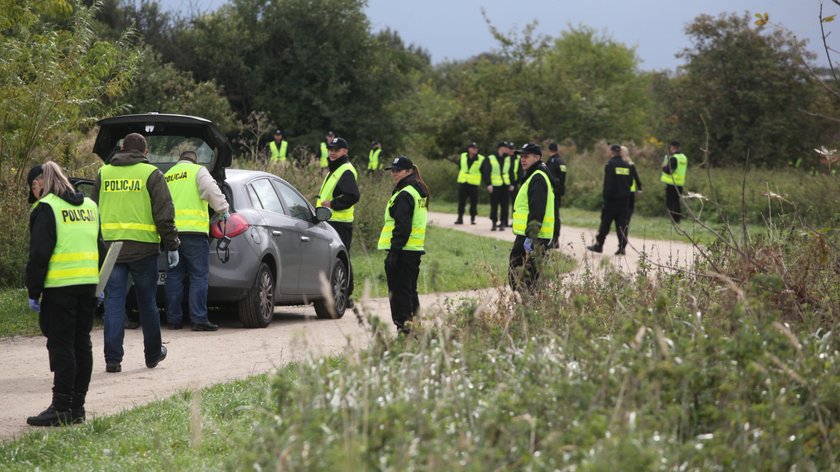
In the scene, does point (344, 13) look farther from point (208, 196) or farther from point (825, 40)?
point (825, 40)

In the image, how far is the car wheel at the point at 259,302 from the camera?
41.0 ft

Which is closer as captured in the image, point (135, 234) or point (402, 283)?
point (135, 234)

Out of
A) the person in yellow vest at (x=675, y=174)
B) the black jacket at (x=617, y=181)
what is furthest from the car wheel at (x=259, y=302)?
the person in yellow vest at (x=675, y=174)

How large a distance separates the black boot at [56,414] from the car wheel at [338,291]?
6012 millimetres

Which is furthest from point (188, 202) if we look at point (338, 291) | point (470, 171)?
point (470, 171)

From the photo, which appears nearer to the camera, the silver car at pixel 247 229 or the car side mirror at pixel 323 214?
the silver car at pixel 247 229

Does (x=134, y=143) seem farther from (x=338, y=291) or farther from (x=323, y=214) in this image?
(x=338, y=291)

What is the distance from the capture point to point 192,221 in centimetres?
1186

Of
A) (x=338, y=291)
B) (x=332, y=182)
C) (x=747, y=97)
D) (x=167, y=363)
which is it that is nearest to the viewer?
(x=167, y=363)

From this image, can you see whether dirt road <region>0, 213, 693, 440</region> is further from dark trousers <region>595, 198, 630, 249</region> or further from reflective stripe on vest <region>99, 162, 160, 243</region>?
dark trousers <region>595, 198, 630, 249</region>

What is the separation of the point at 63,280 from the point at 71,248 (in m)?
0.24

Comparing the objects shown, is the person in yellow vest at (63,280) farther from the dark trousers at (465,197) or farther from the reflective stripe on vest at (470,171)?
the dark trousers at (465,197)

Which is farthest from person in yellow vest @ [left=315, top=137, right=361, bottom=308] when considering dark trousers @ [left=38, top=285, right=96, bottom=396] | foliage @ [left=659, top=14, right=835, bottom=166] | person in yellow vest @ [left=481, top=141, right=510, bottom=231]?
foliage @ [left=659, top=14, right=835, bottom=166]

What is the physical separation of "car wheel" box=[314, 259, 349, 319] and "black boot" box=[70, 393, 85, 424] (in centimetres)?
581
